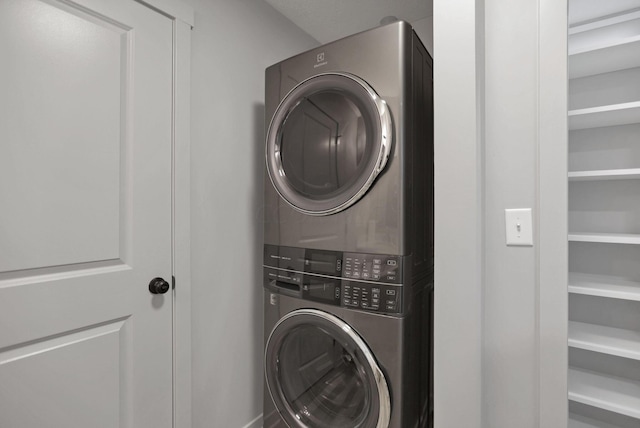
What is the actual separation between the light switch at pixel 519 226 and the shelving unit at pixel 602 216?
0.27 m

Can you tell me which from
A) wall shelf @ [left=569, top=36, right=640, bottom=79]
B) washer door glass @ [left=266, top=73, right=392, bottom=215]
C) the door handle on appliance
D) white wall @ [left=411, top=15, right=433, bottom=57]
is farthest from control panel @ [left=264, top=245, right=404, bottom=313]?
white wall @ [left=411, top=15, right=433, bottom=57]

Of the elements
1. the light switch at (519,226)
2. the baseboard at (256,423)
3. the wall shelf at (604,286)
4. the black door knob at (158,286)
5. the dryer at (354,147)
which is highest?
the dryer at (354,147)

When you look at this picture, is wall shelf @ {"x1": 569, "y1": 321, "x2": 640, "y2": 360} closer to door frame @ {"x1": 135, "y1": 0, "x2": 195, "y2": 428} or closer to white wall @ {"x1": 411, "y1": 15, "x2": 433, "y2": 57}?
door frame @ {"x1": 135, "y1": 0, "x2": 195, "y2": 428}

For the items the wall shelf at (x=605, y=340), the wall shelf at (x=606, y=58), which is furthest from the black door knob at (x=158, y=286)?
the wall shelf at (x=606, y=58)

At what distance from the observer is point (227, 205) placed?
1729mm

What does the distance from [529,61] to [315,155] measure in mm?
832

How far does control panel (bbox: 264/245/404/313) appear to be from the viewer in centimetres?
120

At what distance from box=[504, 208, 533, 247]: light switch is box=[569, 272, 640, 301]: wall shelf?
0.28 meters

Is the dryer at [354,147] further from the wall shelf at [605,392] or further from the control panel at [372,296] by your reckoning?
the wall shelf at [605,392]

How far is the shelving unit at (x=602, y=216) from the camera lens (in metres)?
1.18

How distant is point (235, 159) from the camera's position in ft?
5.80

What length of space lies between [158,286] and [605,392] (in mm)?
1785

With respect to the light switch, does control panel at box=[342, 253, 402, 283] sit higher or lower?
lower

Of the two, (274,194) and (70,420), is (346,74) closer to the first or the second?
(274,194)
